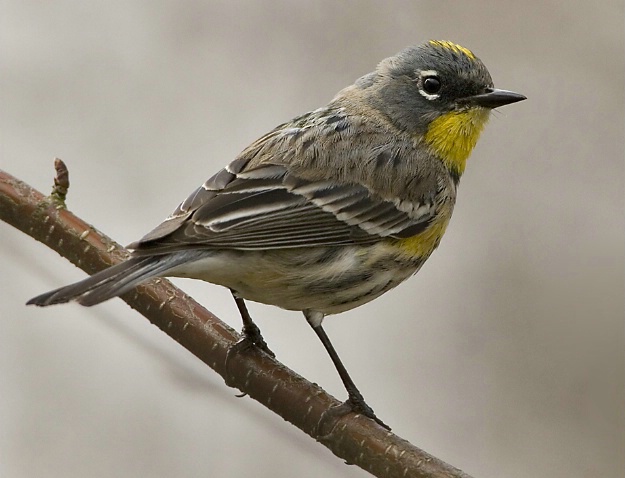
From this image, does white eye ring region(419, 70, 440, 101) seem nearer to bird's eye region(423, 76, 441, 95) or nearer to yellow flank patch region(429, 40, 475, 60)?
bird's eye region(423, 76, 441, 95)

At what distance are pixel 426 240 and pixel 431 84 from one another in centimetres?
92

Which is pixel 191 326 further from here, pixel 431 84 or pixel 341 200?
pixel 431 84

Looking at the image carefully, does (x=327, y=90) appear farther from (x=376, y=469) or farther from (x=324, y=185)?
(x=376, y=469)

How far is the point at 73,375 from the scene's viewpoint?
7312mm

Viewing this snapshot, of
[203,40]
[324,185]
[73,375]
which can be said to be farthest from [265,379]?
[203,40]

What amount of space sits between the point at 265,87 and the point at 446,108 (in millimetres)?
2773

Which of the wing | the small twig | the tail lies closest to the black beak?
the wing

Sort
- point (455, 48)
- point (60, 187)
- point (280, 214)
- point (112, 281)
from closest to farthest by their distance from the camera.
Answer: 1. point (112, 281)
2. point (60, 187)
3. point (280, 214)
4. point (455, 48)

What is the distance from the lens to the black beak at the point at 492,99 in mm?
5471

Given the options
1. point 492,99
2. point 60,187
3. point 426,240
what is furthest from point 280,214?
point 492,99

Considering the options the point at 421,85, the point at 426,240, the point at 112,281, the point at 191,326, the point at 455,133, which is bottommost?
the point at 112,281

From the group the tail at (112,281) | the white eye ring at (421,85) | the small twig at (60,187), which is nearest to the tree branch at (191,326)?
the small twig at (60,187)

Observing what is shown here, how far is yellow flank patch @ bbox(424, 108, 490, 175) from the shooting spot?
5.65m

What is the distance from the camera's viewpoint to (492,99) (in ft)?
18.1
